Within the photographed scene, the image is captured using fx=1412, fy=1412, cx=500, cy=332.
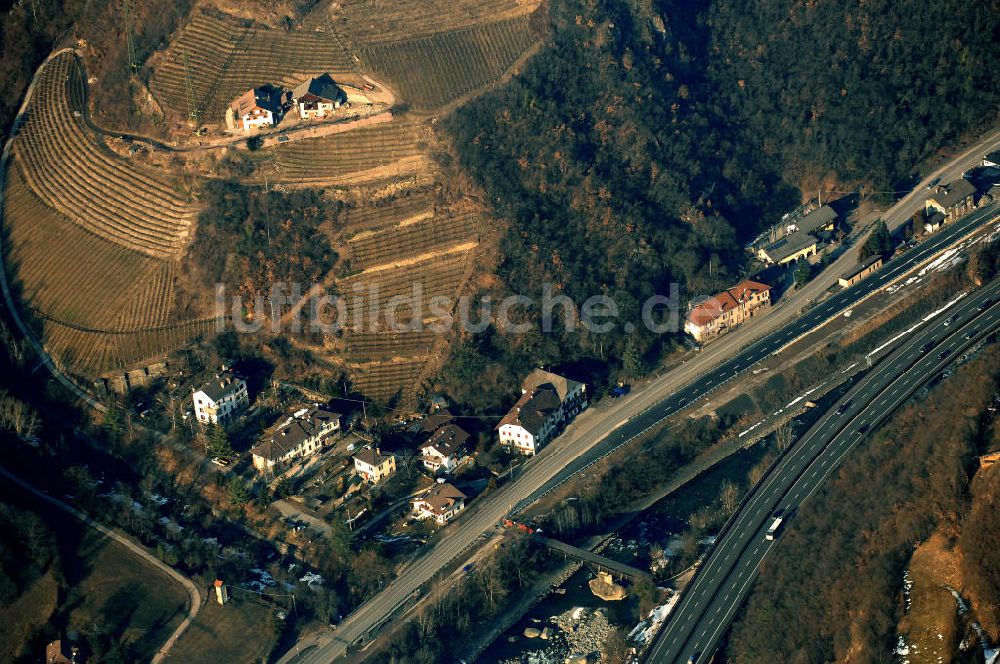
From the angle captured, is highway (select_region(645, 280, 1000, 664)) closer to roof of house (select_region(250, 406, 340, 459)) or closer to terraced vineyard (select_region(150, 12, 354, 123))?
roof of house (select_region(250, 406, 340, 459))

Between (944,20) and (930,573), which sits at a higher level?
Answer: (944,20)

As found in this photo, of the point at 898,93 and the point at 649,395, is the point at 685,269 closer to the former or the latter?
the point at 649,395

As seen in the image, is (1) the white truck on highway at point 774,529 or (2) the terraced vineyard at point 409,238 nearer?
(1) the white truck on highway at point 774,529

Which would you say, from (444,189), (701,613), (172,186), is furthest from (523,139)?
(701,613)

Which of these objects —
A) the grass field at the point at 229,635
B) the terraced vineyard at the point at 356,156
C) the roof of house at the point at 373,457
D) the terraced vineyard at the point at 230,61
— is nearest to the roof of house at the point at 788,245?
the terraced vineyard at the point at 356,156

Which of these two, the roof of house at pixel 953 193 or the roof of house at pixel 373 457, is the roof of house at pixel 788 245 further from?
the roof of house at pixel 373 457

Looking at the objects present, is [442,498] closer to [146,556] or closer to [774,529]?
[146,556]

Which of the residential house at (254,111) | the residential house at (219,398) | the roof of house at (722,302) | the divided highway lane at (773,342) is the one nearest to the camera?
the divided highway lane at (773,342)

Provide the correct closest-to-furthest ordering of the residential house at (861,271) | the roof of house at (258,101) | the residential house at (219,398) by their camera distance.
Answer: the residential house at (219,398)
the roof of house at (258,101)
the residential house at (861,271)
